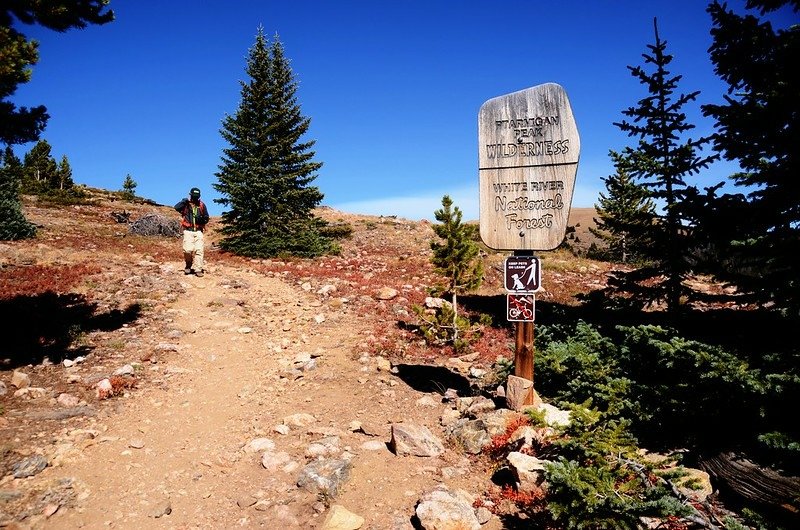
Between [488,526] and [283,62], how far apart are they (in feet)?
78.6

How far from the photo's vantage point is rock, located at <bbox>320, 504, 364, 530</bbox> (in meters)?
4.32

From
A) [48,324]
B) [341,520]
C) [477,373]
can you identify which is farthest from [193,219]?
[341,520]

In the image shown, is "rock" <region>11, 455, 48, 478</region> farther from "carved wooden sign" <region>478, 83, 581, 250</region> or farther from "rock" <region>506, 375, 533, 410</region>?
"carved wooden sign" <region>478, 83, 581, 250</region>

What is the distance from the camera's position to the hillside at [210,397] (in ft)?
15.9

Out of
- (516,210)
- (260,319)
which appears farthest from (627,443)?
(260,319)

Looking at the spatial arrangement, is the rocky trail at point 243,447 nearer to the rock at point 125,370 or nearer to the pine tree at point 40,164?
the rock at point 125,370

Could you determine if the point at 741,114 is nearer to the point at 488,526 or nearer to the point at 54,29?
the point at 488,526

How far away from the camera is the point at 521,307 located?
239 inches

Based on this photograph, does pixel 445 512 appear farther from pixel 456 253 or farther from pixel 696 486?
pixel 456 253

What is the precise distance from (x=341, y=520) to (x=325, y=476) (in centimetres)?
84

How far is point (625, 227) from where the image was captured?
358 inches

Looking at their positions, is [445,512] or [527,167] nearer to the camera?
[445,512]

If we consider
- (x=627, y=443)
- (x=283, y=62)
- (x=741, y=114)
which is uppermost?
(x=283, y=62)

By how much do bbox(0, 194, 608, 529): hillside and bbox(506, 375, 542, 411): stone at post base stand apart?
3.55ft
